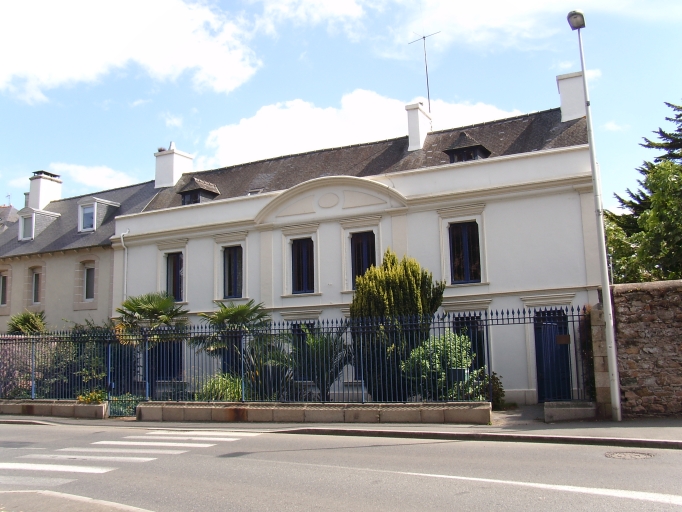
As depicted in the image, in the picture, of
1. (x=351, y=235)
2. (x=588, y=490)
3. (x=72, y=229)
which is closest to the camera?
(x=588, y=490)

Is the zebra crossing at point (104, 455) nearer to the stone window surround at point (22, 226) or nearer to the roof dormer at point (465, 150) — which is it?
the roof dormer at point (465, 150)

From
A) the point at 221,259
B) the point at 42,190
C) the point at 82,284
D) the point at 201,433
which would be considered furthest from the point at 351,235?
the point at 42,190

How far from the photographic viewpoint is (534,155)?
19.6 metres

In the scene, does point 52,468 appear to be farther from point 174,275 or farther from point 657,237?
point 657,237

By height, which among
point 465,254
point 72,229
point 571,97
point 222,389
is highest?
point 571,97

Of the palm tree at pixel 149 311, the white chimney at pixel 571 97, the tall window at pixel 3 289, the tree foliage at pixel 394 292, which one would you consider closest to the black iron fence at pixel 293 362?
the tree foliage at pixel 394 292

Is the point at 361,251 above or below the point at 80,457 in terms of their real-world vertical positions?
above

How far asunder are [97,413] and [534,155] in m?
13.6

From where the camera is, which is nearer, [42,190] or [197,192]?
[197,192]

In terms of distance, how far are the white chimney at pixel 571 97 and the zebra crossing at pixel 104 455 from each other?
47.1ft

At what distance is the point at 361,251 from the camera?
21906 millimetres

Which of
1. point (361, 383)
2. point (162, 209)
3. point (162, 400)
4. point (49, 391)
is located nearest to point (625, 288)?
point (361, 383)

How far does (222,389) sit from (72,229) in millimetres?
17212

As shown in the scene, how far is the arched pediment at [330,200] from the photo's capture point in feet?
70.7
